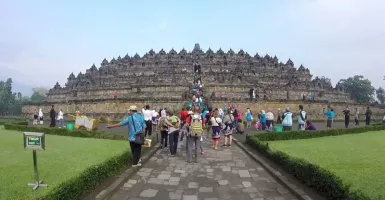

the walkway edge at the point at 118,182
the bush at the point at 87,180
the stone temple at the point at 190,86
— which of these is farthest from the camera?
the stone temple at the point at 190,86

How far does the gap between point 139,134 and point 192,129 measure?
2.16m

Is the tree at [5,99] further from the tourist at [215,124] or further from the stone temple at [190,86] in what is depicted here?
the tourist at [215,124]

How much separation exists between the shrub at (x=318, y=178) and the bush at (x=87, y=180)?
4.56 metres

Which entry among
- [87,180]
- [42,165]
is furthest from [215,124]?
[87,180]

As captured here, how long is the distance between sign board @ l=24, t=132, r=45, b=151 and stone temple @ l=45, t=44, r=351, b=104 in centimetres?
2456

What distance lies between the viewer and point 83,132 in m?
15.6

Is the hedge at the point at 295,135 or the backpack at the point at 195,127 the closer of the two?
the backpack at the point at 195,127

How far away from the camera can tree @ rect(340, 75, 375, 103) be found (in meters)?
65.6

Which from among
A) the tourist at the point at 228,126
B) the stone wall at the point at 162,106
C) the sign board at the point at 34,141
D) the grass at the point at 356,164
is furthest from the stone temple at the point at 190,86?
the sign board at the point at 34,141

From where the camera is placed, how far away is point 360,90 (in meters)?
65.9

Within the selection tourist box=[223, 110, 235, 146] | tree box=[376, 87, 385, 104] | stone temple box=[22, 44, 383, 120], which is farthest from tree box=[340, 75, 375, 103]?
tourist box=[223, 110, 235, 146]

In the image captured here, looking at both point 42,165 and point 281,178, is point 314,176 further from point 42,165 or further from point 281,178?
point 42,165

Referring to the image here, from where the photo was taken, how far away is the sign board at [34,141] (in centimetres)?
627

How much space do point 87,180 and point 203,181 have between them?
2936mm
